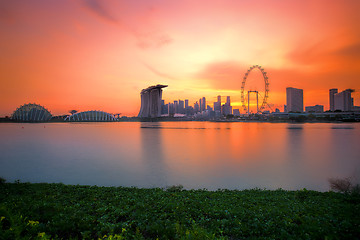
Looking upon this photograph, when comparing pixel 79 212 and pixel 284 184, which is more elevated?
pixel 79 212

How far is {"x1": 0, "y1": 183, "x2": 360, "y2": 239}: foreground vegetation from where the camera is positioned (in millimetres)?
5215

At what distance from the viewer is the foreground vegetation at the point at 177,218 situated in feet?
17.1

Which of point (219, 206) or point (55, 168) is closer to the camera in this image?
point (219, 206)

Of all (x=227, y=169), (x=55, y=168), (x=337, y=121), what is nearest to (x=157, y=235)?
(x=227, y=169)

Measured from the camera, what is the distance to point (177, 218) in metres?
6.37

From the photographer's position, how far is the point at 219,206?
7.59 metres

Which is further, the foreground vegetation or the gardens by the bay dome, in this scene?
the gardens by the bay dome

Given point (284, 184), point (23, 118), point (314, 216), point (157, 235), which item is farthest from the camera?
point (23, 118)

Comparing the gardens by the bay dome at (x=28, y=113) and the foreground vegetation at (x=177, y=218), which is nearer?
the foreground vegetation at (x=177, y=218)

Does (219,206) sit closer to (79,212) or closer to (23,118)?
(79,212)

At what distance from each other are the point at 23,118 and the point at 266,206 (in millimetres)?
238260

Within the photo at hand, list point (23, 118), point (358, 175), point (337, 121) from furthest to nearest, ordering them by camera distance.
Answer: point (23, 118) < point (337, 121) < point (358, 175)

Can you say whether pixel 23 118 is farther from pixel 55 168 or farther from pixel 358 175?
pixel 358 175

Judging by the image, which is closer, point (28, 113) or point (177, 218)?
point (177, 218)
